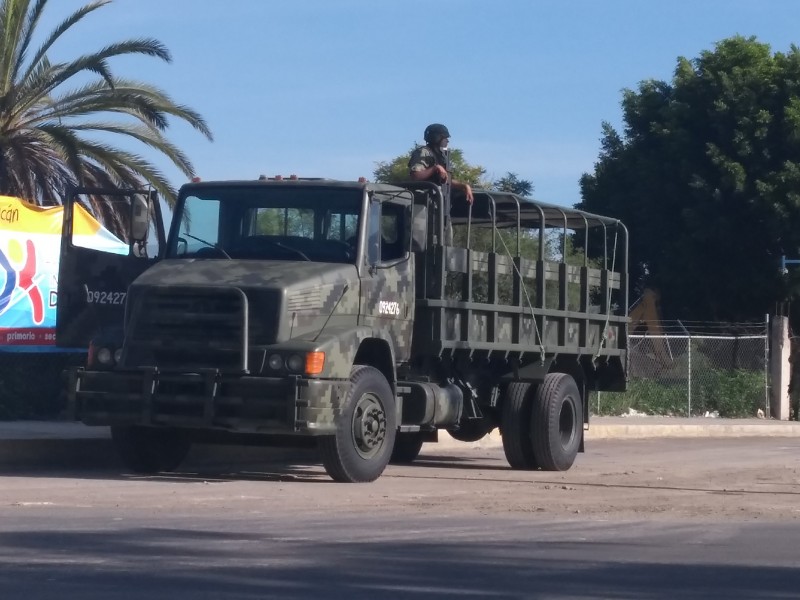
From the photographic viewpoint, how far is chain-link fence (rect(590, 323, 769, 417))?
2775 cm

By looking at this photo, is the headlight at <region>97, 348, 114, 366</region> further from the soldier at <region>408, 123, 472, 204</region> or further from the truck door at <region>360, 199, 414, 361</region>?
the soldier at <region>408, 123, 472, 204</region>

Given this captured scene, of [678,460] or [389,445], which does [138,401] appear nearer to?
[389,445]

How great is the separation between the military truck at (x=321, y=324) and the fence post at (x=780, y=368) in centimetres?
1483

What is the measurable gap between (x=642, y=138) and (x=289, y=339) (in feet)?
108

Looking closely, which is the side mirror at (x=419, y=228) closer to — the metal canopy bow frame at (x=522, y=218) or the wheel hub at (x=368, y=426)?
the metal canopy bow frame at (x=522, y=218)

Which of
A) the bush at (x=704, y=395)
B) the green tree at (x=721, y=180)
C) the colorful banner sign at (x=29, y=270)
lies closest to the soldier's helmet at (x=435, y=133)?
the colorful banner sign at (x=29, y=270)

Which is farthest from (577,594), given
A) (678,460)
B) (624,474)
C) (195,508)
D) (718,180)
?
(718,180)

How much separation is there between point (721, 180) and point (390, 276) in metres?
27.6

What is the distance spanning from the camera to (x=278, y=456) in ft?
51.7

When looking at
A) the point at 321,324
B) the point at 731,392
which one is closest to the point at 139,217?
the point at 321,324

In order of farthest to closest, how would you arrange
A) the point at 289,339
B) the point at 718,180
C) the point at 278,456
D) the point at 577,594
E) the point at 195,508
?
1. the point at 718,180
2. the point at 278,456
3. the point at 289,339
4. the point at 195,508
5. the point at 577,594

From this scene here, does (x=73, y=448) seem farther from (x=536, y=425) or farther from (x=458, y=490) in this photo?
(x=536, y=425)

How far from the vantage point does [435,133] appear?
14.1 m

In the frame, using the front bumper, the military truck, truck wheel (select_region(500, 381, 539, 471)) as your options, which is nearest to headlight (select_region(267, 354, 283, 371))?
the military truck
